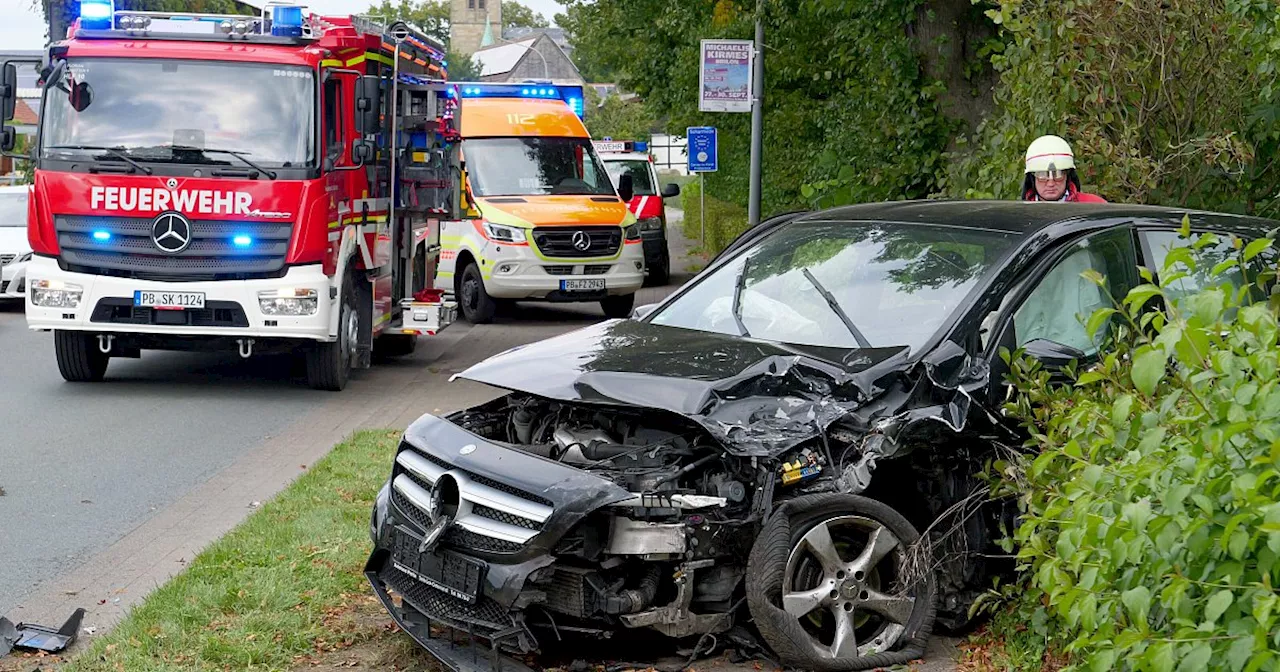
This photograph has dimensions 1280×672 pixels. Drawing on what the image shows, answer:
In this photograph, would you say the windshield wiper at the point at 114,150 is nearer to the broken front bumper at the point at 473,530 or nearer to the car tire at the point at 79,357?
the car tire at the point at 79,357

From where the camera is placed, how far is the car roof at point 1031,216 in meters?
6.20

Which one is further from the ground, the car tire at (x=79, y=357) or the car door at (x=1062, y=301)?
the car door at (x=1062, y=301)

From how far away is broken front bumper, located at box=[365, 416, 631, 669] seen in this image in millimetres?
5031

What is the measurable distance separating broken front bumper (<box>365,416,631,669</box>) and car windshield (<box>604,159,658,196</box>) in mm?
20125

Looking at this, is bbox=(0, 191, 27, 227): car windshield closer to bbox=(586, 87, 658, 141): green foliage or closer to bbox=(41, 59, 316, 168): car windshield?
bbox=(41, 59, 316, 168): car windshield

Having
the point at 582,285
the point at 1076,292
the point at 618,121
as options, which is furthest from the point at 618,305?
the point at 618,121

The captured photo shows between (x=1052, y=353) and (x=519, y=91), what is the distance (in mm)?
15343

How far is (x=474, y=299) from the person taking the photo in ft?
61.9

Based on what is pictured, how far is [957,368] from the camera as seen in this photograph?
560 cm

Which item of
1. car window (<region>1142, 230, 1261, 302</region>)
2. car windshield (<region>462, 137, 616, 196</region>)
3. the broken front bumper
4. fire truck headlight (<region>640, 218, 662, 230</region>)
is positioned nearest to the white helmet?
car window (<region>1142, 230, 1261, 302</region>)

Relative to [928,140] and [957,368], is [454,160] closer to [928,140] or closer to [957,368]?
[928,140]

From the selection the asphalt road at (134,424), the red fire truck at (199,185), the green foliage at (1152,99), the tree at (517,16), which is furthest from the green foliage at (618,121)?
the tree at (517,16)

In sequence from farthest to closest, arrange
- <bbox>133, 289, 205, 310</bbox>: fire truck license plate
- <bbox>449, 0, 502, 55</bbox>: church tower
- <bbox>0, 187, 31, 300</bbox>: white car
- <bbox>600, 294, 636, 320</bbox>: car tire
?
<bbox>449, 0, 502, 55</bbox>: church tower → <bbox>600, 294, 636, 320</bbox>: car tire → <bbox>0, 187, 31, 300</bbox>: white car → <bbox>133, 289, 205, 310</bbox>: fire truck license plate

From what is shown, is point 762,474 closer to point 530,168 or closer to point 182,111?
point 182,111
